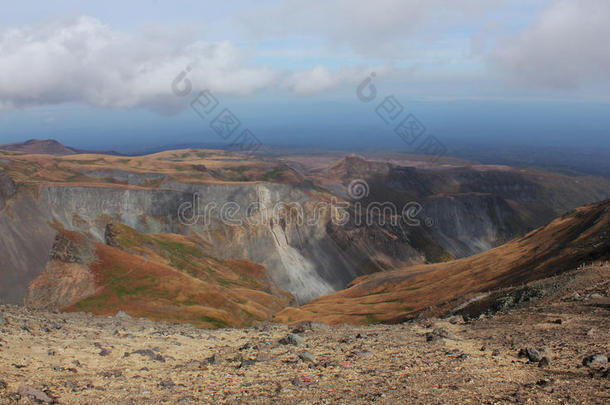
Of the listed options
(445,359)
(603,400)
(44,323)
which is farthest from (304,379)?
(44,323)

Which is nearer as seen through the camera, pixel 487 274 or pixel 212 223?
pixel 487 274

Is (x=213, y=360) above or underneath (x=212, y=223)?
underneath

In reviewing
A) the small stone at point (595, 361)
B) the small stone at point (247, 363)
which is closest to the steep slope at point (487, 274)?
the small stone at point (595, 361)

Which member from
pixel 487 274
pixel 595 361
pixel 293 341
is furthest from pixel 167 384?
pixel 487 274

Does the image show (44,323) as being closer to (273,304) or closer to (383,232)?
(273,304)

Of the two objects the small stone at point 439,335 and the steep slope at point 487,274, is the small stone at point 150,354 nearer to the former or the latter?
the small stone at point 439,335

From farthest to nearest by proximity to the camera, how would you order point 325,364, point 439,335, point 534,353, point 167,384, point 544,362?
point 439,335
point 325,364
point 534,353
point 544,362
point 167,384

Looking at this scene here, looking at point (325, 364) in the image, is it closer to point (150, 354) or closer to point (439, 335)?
point (439, 335)
